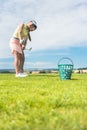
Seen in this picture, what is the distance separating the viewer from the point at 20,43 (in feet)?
41.3

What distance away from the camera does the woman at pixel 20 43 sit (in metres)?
12.5

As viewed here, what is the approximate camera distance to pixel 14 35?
503 inches

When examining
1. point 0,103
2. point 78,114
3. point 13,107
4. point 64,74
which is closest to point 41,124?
point 78,114

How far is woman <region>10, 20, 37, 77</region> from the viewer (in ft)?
40.9

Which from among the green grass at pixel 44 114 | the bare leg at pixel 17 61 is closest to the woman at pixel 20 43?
the bare leg at pixel 17 61

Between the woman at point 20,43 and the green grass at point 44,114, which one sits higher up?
the woman at point 20,43

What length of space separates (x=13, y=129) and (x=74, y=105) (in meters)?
1.49

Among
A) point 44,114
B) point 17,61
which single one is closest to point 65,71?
point 17,61

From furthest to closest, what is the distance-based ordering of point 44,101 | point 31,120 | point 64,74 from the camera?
point 64,74 < point 44,101 < point 31,120

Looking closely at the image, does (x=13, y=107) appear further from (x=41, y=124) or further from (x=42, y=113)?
(x=41, y=124)

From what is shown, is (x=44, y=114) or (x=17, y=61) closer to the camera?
(x=44, y=114)

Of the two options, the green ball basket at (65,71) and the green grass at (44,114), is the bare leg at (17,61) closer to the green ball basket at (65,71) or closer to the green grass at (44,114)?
the green ball basket at (65,71)

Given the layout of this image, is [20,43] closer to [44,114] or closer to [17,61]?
[17,61]

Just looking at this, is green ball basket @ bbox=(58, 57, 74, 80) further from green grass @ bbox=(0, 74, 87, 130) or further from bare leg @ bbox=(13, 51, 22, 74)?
green grass @ bbox=(0, 74, 87, 130)
